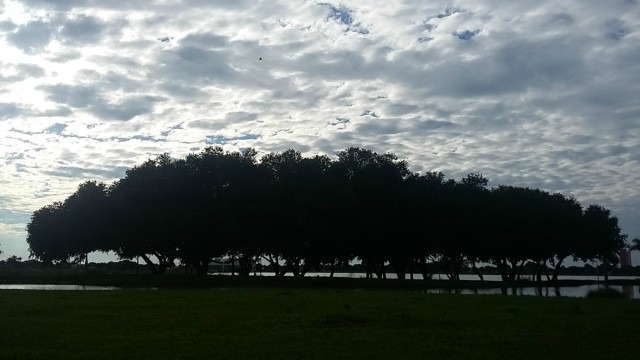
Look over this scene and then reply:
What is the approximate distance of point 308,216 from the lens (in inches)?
2539

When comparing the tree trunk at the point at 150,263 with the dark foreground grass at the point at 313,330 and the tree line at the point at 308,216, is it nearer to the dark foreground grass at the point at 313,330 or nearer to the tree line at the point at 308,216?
the tree line at the point at 308,216

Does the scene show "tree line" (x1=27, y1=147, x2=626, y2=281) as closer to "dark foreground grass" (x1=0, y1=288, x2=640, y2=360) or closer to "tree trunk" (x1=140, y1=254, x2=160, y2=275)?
"tree trunk" (x1=140, y1=254, x2=160, y2=275)

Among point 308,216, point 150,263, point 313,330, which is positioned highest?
point 308,216

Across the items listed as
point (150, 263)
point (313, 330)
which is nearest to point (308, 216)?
point (150, 263)

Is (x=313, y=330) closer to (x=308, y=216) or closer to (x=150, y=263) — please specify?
(x=308, y=216)

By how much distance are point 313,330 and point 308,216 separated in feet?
157

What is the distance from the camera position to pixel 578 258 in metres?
86.9

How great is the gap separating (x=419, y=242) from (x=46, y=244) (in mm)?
49554

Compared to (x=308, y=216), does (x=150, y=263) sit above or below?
below

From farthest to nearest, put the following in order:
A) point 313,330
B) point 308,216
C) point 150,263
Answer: point 150,263 → point 308,216 → point 313,330

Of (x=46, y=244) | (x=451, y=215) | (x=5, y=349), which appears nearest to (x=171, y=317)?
(x=5, y=349)

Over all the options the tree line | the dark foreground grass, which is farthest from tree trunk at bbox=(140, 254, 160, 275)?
the dark foreground grass

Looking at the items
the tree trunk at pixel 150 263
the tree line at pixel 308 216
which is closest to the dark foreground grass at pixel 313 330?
the tree line at pixel 308 216

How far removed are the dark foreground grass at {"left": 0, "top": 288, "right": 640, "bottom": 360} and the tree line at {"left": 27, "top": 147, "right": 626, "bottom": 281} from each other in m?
41.2
